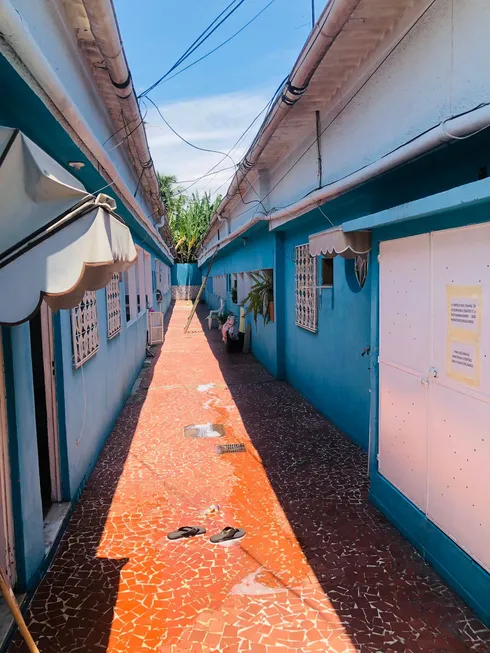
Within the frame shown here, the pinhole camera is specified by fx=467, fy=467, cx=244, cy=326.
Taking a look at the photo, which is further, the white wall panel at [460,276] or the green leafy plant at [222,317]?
the green leafy plant at [222,317]

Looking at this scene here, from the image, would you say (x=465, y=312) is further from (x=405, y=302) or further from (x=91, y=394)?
(x=91, y=394)

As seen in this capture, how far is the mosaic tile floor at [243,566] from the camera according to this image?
2982 mm

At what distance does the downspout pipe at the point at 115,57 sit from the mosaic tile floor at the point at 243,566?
14.0 ft

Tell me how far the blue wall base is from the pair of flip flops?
4.55 feet

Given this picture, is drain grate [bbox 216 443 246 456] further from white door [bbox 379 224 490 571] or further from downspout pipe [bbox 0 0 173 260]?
downspout pipe [bbox 0 0 173 260]

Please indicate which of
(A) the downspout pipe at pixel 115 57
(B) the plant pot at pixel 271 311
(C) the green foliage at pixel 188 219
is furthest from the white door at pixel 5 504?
(C) the green foliage at pixel 188 219

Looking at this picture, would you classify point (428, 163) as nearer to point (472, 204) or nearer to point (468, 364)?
point (472, 204)

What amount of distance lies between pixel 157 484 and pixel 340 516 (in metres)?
2.06

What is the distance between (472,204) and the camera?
2.97 m

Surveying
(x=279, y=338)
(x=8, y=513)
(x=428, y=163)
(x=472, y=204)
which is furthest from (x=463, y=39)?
(x=279, y=338)

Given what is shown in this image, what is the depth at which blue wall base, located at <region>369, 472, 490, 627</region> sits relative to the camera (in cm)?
307

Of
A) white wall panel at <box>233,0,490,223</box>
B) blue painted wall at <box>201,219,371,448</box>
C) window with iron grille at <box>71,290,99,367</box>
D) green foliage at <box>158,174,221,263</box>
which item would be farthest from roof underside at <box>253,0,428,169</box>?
green foliage at <box>158,174,221,263</box>

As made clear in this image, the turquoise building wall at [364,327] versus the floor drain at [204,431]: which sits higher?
the turquoise building wall at [364,327]

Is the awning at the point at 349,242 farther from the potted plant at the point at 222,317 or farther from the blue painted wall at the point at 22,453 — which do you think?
the potted plant at the point at 222,317
